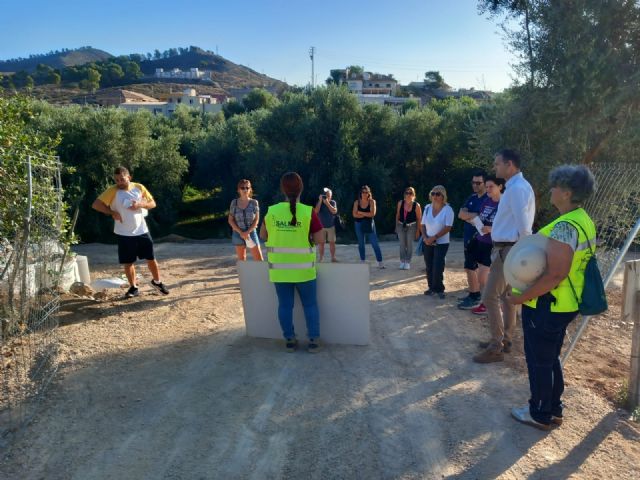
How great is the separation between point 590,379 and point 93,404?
448cm

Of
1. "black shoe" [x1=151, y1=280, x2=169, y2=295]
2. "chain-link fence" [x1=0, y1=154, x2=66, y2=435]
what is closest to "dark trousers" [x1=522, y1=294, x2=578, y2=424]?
"chain-link fence" [x1=0, y1=154, x2=66, y2=435]

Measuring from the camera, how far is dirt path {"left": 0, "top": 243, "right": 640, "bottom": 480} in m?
3.28

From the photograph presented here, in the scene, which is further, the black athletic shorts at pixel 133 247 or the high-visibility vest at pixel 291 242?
the black athletic shorts at pixel 133 247

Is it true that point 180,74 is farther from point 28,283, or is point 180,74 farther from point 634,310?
point 634,310

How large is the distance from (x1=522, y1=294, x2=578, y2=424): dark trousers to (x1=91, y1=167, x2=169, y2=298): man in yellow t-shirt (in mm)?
4939

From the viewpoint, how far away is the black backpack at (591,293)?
3314mm

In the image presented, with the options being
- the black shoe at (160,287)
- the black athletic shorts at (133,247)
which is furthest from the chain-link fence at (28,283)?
the black shoe at (160,287)

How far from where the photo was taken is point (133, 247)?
6742mm

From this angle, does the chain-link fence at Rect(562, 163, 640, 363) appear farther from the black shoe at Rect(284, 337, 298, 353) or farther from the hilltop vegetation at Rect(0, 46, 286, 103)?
the hilltop vegetation at Rect(0, 46, 286, 103)

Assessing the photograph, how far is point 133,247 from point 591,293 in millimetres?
5568

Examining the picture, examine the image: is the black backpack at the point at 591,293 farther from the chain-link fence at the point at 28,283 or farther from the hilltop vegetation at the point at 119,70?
the hilltop vegetation at the point at 119,70

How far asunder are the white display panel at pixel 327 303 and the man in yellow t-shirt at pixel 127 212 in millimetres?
2103

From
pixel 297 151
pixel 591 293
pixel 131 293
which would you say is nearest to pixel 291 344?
pixel 591 293

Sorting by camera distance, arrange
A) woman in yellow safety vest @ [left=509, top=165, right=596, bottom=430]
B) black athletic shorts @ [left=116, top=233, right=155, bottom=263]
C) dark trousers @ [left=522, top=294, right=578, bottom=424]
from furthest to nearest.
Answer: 1. black athletic shorts @ [left=116, top=233, right=155, bottom=263]
2. dark trousers @ [left=522, top=294, right=578, bottom=424]
3. woman in yellow safety vest @ [left=509, top=165, right=596, bottom=430]
